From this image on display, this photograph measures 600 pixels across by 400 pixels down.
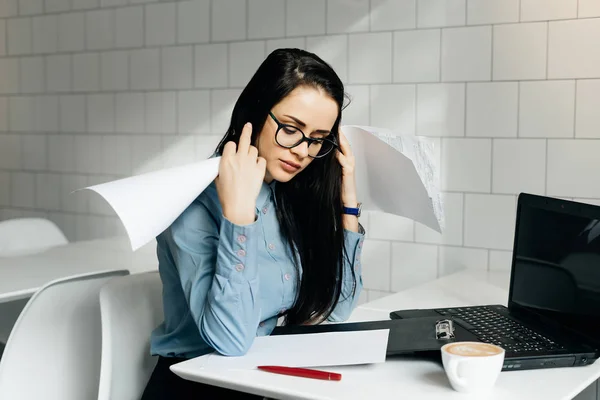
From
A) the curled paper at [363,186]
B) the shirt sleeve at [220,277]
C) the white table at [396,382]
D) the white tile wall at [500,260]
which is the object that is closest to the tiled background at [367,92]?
the white tile wall at [500,260]

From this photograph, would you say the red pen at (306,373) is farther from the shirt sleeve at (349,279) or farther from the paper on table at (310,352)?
the shirt sleeve at (349,279)

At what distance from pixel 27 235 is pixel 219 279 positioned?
1.64m

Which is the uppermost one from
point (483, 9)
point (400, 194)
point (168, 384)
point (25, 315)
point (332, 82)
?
point (483, 9)

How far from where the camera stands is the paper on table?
1203 millimetres

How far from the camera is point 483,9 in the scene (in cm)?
220

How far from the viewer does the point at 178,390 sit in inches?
56.9

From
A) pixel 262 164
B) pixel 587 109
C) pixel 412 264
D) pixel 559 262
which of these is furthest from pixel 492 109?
pixel 262 164

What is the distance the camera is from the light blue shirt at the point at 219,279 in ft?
4.18

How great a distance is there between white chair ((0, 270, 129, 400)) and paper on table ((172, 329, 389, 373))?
0.48 metres

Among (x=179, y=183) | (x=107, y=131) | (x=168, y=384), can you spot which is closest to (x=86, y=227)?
(x=107, y=131)

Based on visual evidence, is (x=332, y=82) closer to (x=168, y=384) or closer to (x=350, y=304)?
(x=350, y=304)

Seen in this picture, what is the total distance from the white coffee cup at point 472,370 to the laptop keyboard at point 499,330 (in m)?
0.17

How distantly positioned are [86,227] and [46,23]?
0.92 m

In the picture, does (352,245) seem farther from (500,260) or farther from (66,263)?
(66,263)
